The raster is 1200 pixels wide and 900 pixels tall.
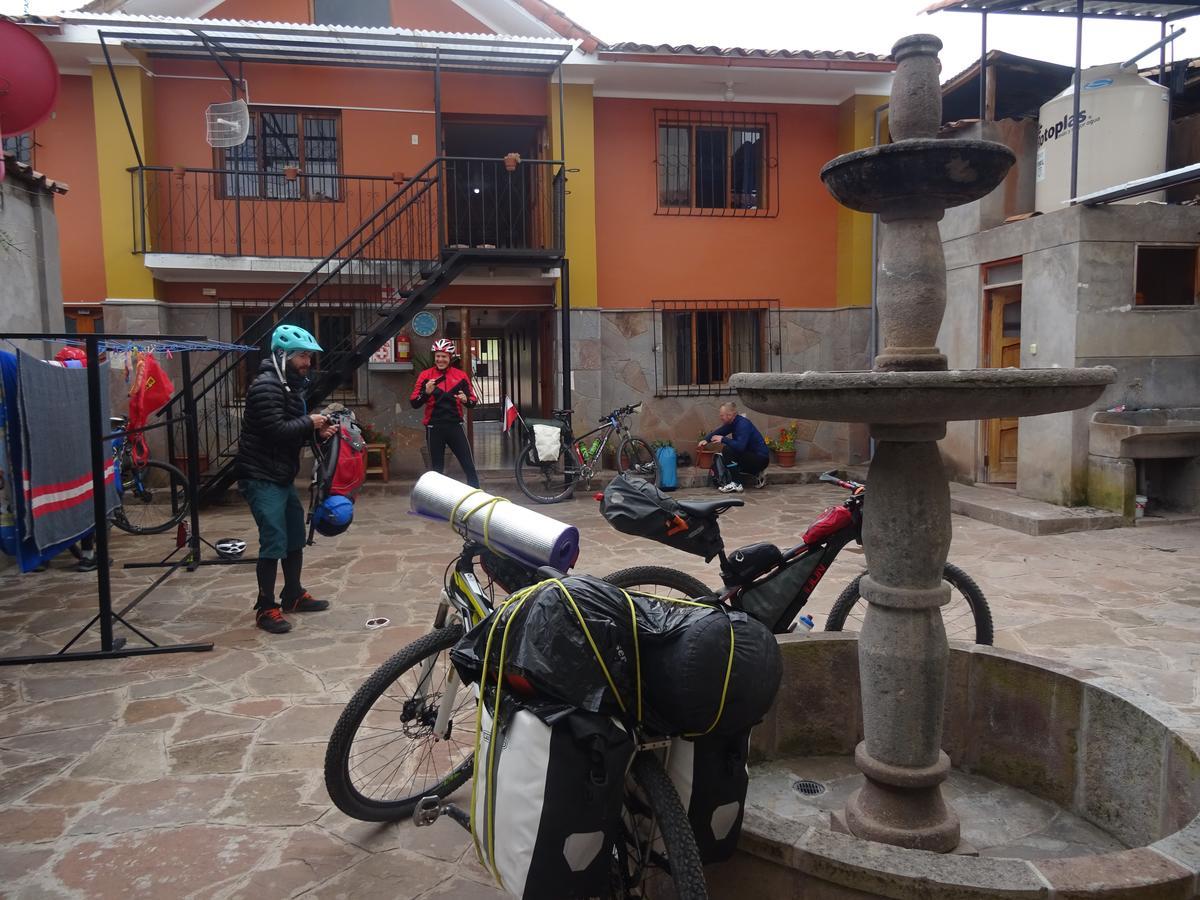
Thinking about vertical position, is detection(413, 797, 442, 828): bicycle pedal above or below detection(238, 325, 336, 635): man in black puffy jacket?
below

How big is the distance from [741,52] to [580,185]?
273cm

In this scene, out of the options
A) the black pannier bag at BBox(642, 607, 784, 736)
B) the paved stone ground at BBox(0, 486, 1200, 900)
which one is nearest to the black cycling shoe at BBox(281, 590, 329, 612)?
the paved stone ground at BBox(0, 486, 1200, 900)

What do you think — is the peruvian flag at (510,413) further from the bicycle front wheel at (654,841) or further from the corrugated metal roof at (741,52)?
the bicycle front wheel at (654,841)

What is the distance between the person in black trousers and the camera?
9398 mm

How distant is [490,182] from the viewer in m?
14.2

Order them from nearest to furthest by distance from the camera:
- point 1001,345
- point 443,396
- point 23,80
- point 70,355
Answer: point 23,80 < point 70,355 < point 443,396 < point 1001,345

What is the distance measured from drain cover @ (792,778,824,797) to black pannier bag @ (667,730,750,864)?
3.93ft

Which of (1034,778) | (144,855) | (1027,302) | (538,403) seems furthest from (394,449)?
(1034,778)

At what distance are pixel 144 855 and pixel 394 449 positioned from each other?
9.22 m

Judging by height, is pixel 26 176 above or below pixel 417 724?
above

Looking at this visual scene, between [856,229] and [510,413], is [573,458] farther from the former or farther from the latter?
[856,229]

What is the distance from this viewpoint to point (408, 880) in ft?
9.52

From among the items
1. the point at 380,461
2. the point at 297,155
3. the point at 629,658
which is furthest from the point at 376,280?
the point at 629,658

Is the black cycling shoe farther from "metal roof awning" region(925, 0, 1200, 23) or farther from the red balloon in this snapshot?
"metal roof awning" region(925, 0, 1200, 23)
